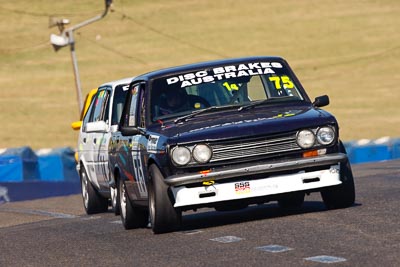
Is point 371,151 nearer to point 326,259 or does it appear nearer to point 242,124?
point 242,124

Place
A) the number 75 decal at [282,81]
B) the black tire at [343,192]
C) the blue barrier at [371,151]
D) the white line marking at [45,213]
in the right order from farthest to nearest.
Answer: the blue barrier at [371,151] < the white line marking at [45,213] < the number 75 decal at [282,81] < the black tire at [343,192]

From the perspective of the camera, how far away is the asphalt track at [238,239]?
1026cm

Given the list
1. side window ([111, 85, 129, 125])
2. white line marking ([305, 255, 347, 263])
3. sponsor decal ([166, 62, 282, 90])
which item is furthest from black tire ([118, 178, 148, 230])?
white line marking ([305, 255, 347, 263])

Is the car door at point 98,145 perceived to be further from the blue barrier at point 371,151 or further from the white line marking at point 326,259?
the blue barrier at point 371,151

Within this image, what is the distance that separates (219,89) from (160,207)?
1.76 metres

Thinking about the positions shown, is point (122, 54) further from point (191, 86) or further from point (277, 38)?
point (191, 86)

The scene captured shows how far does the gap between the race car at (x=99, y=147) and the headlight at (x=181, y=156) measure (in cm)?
364

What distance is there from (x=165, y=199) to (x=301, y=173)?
1246 millimetres

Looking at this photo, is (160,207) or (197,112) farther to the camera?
(197,112)

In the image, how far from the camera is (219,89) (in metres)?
13.8

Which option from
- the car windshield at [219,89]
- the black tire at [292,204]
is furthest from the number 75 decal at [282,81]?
the black tire at [292,204]

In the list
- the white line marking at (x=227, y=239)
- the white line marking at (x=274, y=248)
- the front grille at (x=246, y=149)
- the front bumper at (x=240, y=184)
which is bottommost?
the white line marking at (x=274, y=248)

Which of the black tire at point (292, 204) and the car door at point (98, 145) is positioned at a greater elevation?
the car door at point (98, 145)

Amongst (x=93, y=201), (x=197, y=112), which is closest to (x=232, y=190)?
(x=197, y=112)
